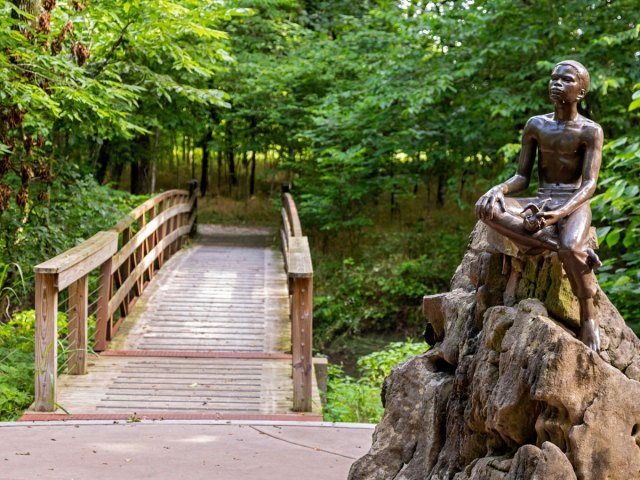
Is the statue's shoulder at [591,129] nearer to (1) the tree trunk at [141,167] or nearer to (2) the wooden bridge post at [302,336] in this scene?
(2) the wooden bridge post at [302,336]

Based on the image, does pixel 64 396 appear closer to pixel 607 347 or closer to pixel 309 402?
pixel 309 402

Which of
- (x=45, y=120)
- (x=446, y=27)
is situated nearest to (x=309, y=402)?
(x=45, y=120)

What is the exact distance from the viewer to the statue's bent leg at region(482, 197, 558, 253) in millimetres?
3449

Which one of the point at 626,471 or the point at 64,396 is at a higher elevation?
the point at 626,471

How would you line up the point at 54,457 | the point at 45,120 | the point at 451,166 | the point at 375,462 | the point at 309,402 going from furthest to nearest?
the point at 451,166 → the point at 45,120 → the point at 309,402 → the point at 54,457 → the point at 375,462

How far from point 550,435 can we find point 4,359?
5.57 meters

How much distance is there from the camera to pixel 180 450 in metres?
5.44

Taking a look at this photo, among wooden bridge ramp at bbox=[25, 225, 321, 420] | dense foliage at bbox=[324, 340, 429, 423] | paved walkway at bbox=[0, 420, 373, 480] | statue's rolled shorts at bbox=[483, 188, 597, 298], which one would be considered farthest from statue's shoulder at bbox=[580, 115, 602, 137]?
wooden bridge ramp at bbox=[25, 225, 321, 420]

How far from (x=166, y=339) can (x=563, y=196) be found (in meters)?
5.98

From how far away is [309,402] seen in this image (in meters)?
6.77

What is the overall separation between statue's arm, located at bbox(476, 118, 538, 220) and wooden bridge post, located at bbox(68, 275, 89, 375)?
4.57 m

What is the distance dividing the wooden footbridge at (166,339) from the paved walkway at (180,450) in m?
0.45

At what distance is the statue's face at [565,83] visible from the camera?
354 centimetres

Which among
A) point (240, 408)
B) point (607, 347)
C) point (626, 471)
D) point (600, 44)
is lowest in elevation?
point (240, 408)
